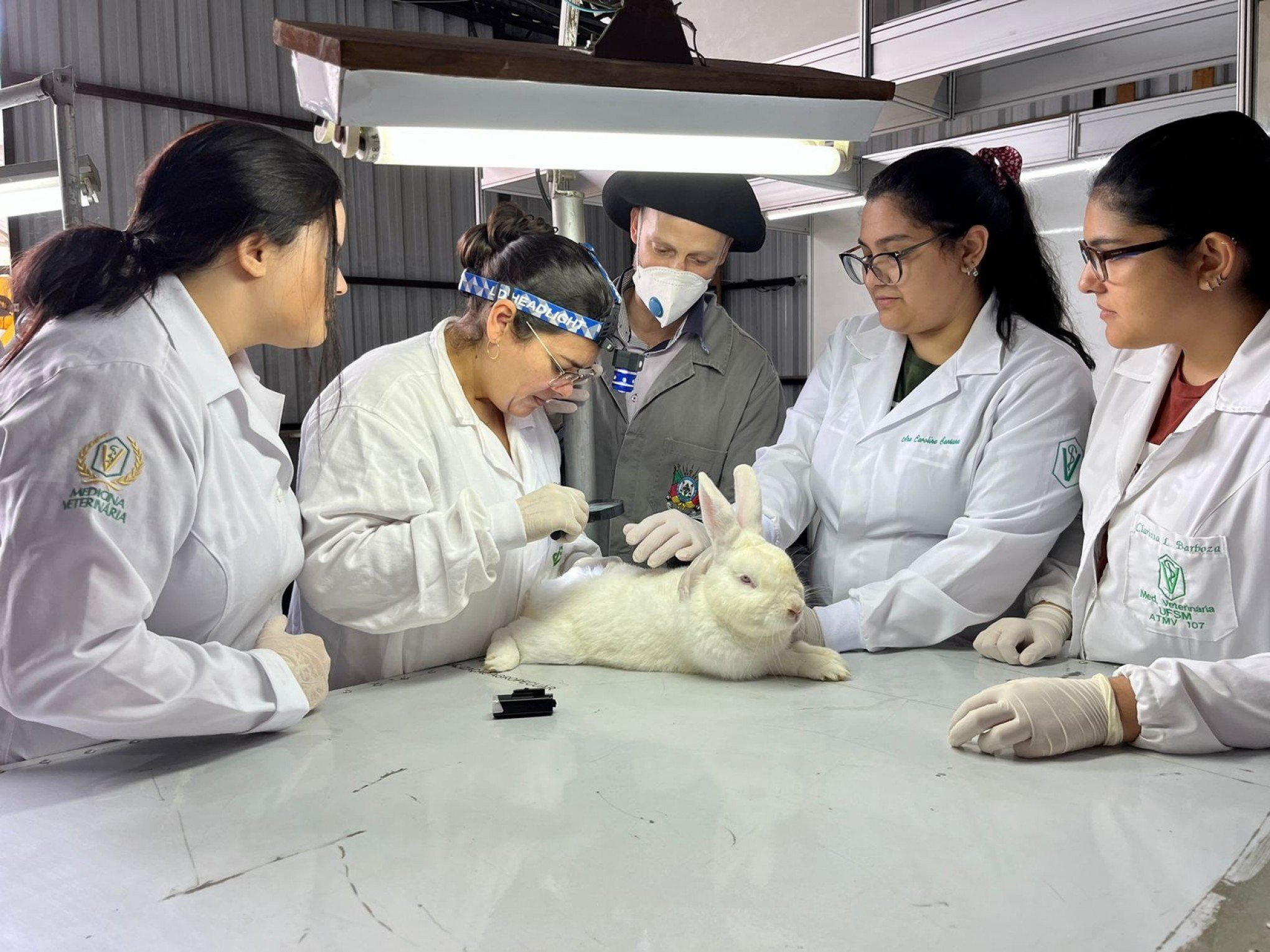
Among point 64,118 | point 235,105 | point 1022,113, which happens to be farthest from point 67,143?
point 235,105

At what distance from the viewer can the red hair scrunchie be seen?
2346mm

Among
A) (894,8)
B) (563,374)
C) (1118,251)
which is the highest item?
(894,8)

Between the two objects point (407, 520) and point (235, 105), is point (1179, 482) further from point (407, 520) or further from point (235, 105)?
point (235, 105)

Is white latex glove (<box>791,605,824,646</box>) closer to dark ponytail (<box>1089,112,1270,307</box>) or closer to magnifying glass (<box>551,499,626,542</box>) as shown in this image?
magnifying glass (<box>551,499,626,542</box>)

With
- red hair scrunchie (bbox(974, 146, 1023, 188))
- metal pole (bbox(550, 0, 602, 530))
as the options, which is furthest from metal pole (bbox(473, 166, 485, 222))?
red hair scrunchie (bbox(974, 146, 1023, 188))

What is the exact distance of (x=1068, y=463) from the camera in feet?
7.00

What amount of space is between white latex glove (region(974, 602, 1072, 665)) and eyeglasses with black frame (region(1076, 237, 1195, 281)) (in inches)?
29.2

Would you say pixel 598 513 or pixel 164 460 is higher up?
pixel 164 460

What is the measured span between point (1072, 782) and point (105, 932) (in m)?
1.31

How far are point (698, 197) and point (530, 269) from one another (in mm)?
742

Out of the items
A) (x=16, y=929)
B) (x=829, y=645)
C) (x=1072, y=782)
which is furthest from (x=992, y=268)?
(x=16, y=929)

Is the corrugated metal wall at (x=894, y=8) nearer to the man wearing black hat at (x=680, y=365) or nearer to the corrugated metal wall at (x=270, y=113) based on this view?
the man wearing black hat at (x=680, y=365)

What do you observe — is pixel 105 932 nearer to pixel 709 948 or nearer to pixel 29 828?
pixel 29 828

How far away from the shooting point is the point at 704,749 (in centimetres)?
153
